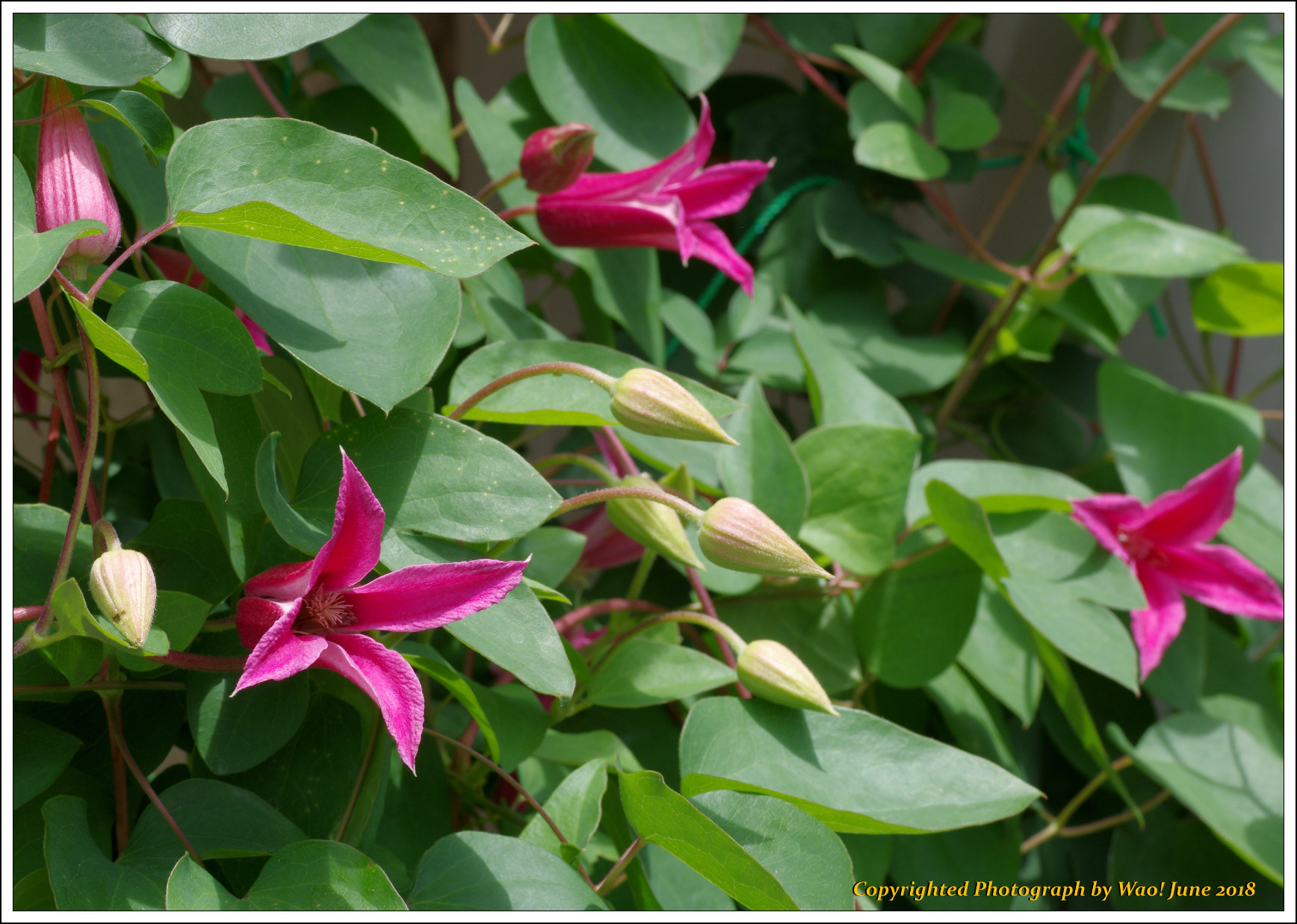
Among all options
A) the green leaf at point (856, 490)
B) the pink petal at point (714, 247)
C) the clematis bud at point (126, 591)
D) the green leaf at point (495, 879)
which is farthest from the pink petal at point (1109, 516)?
the clematis bud at point (126, 591)

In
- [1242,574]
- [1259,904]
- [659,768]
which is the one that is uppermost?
[1242,574]

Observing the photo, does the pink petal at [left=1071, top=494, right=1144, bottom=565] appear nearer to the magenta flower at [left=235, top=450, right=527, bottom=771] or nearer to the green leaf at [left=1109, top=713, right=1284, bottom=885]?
the green leaf at [left=1109, top=713, right=1284, bottom=885]

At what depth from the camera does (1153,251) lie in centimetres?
55

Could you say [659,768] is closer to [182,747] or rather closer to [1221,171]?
[182,747]

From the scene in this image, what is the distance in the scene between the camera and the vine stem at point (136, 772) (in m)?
0.27

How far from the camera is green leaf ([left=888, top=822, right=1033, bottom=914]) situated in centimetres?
46

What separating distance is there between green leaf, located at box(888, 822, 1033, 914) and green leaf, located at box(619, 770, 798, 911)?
0.21 m

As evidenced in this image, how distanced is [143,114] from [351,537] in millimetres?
155

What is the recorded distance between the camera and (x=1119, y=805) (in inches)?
24.4

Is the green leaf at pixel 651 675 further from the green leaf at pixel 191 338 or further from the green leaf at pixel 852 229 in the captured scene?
the green leaf at pixel 852 229

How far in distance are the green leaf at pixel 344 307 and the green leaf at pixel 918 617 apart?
0.26 metres

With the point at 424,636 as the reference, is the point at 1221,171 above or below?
above

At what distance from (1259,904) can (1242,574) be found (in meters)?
0.25

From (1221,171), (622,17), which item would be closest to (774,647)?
(622,17)
